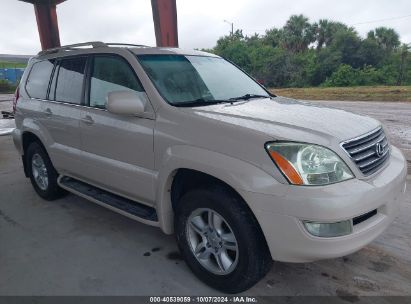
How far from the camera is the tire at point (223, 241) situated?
7.87 feet

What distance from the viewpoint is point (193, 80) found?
3.29 m

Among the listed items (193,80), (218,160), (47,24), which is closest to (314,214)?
(218,160)

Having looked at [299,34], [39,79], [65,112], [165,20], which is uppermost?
[299,34]

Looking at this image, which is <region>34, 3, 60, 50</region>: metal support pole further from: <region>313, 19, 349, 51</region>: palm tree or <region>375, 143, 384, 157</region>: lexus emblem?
<region>313, 19, 349, 51</region>: palm tree

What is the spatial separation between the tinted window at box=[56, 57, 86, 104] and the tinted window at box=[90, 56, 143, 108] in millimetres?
232

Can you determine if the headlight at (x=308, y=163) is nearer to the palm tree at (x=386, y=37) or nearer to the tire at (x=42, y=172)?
the tire at (x=42, y=172)

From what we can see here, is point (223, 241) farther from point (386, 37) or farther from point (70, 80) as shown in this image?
point (386, 37)

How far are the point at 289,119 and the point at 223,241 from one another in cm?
98

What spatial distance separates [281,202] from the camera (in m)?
2.18

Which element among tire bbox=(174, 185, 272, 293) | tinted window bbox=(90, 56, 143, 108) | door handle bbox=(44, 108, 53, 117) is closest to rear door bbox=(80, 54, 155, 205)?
tinted window bbox=(90, 56, 143, 108)

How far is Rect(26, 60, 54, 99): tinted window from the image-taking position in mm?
4324

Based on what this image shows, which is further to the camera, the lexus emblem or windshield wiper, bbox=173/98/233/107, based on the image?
windshield wiper, bbox=173/98/233/107

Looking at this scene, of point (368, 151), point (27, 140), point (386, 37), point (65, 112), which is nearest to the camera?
point (368, 151)

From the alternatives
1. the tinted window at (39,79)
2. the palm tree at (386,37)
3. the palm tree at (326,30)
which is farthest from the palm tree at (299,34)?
the tinted window at (39,79)
